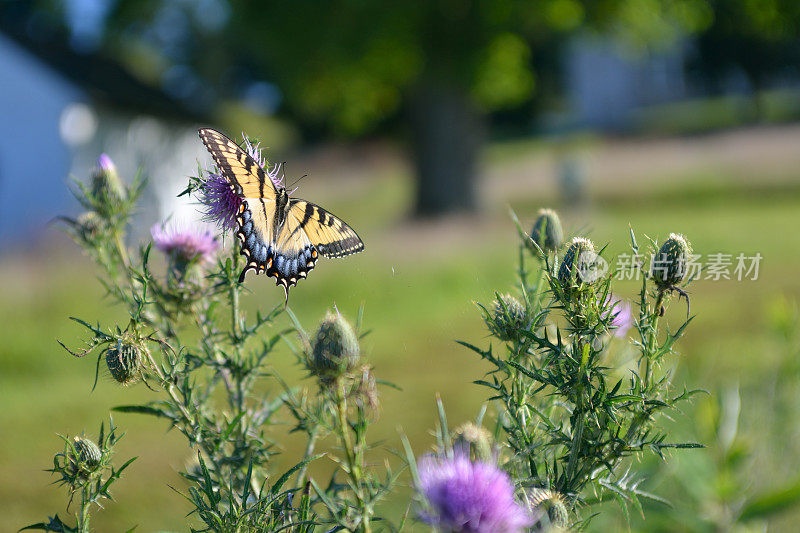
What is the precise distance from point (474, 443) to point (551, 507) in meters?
0.25

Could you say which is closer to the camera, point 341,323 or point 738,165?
point 341,323

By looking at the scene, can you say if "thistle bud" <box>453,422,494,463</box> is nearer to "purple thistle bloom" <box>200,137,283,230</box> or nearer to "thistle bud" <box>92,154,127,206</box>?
"purple thistle bloom" <box>200,137,283,230</box>

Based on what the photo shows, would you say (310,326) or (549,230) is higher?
(549,230)

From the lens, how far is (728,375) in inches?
201

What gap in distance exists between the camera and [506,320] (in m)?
1.13

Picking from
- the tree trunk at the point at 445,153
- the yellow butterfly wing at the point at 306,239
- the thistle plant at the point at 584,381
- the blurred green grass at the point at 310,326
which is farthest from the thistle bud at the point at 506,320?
the tree trunk at the point at 445,153

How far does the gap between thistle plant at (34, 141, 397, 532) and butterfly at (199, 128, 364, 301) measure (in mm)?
27

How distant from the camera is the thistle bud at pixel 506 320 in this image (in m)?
1.11

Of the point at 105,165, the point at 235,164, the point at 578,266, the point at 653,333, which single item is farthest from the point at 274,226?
the point at 653,333

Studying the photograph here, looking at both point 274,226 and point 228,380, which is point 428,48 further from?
point 228,380

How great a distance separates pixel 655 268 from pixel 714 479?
4.69 ft

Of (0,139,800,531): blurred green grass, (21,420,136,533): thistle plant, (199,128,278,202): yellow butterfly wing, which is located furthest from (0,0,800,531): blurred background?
(21,420,136,533): thistle plant

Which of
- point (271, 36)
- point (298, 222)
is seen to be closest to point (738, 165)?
point (271, 36)

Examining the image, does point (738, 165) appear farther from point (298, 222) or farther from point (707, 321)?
point (298, 222)
